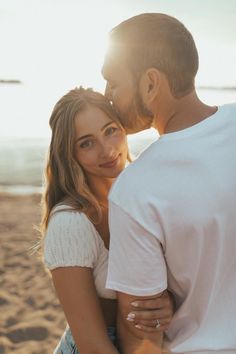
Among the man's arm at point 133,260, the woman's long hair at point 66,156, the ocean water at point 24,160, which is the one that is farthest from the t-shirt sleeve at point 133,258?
the ocean water at point 24,160

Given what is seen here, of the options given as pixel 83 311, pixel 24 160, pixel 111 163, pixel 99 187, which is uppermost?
pixel 111 163

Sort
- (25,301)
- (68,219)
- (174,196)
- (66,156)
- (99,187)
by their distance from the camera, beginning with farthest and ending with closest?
1. (25,301)
2. (99,187)
3. (66,156)
4. (68,219)
5. (174,196)

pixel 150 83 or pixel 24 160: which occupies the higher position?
pixel 150 83

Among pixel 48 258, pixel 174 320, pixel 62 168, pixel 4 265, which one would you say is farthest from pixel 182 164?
pixel 4 265

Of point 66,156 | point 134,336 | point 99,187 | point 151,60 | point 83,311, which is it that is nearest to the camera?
point 151,60

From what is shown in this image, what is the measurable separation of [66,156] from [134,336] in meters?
1.02

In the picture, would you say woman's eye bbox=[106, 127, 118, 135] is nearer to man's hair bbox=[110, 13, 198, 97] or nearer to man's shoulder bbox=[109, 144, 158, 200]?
man's hair bbox=[110, 13, 198, 97]

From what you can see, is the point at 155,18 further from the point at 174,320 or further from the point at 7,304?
the point at 7,304

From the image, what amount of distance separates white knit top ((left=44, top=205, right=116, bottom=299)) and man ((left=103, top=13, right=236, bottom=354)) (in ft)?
1.10

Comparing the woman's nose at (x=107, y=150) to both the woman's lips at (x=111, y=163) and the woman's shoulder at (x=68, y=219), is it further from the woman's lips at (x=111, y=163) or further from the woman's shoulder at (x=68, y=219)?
the woman's shoulder at (x=68, y=219)

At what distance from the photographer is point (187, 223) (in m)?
1.70

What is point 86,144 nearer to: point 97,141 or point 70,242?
point 97,141

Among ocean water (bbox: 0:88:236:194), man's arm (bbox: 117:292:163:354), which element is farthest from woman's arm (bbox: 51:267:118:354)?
ocean water (bbox: 0:88:236:194)

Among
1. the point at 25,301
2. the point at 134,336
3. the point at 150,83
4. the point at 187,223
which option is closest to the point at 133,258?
the point at 187,223
